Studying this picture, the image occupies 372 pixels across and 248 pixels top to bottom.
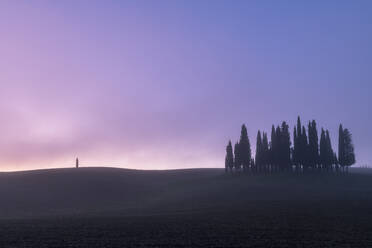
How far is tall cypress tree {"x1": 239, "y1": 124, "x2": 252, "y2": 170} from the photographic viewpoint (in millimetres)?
107000

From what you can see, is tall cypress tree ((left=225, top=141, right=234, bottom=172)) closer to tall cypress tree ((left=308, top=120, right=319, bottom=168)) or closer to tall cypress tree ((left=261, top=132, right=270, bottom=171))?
tall cypress tree ((left=261, top=132, right=270, bottom=171))

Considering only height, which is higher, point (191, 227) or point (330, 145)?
point (330, 145)

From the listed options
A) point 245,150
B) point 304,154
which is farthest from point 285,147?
point 245,150

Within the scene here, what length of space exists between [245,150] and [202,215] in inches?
2382

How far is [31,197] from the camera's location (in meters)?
80.1

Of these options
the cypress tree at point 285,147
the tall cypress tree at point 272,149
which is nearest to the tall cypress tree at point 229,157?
the tall cypress tree at point 272,149

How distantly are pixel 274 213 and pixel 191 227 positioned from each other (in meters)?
13.0

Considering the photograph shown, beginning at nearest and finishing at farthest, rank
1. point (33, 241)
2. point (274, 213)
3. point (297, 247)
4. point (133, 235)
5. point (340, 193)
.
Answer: point (297, 247) → point (33, 241) → point (133, 235) → point (274, 213) → point (340, 193)

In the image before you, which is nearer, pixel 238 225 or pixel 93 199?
pixel 238 225

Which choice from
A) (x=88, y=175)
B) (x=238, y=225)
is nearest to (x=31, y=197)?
(x=88, y=175)

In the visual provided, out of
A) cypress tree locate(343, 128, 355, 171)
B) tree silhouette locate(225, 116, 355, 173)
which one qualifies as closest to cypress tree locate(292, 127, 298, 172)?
tree silhouette locate(225, 116, 355, 173)

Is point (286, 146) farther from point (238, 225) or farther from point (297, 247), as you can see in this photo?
point (297, 247)

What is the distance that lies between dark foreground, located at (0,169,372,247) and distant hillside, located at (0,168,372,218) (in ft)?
0.54

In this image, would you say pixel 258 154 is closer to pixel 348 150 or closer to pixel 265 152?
pixel 265 152
